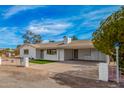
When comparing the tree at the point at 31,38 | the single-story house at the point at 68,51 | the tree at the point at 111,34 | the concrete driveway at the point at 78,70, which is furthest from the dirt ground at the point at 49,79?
the tree at the point at 31,38

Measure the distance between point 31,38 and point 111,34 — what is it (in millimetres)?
56644

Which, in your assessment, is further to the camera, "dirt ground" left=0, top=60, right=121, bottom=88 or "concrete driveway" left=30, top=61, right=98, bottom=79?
"concrete driveway" left=30, top=61, right=98, bottom=79

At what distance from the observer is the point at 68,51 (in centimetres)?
3259

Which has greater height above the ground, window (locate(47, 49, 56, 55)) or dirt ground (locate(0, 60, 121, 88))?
window (locate(47, 49, 56, 55))

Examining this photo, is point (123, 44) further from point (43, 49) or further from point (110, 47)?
point (43, 49)

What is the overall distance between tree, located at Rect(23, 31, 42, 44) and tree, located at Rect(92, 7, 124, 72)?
54467mm

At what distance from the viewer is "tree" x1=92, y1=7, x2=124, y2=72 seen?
12.3 meters

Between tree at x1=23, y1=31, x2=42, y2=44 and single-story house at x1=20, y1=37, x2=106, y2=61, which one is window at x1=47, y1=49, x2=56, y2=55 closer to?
single-story house at x1=20, y1=37, x2=106, y2=61

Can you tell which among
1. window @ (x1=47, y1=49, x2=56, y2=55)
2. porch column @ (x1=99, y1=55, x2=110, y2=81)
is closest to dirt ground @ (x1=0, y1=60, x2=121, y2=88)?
porch column @ (x1=99, y1=55, x2=110, y2=81)

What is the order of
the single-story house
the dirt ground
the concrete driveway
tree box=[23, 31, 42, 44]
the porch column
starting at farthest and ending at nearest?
tree box=[23, 31, 42, 44]
the single-story house
the concrete driveway
the porch column
the dirt ground

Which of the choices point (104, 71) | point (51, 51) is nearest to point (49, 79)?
point (104, 71)

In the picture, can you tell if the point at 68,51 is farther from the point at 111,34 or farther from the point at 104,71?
the point at 104,71

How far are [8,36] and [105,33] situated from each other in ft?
95.7
